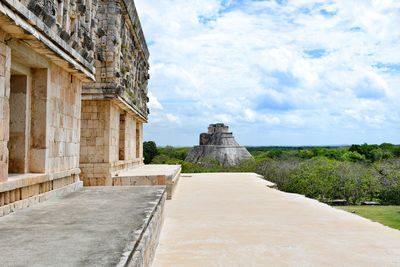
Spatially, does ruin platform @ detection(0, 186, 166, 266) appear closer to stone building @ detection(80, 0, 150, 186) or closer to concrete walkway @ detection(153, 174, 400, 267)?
concrete walkway @ detection(153, 174, 400, 267)

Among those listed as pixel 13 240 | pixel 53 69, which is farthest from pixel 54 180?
pixel 13 240

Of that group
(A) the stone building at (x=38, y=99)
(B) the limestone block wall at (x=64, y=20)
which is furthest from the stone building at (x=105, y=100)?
(A) the stone building at (x=38, y=99)

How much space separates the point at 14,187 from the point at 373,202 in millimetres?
17288

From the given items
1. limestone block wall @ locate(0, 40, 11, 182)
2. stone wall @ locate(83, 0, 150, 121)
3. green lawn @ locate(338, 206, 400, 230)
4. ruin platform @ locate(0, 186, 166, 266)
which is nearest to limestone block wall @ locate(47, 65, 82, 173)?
ruin platform @ locate(0, 186, 166, 266)

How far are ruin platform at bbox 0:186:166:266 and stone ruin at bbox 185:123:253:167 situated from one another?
2605 centimetres

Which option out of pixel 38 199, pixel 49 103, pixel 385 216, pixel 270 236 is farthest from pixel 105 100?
pixel 385 216

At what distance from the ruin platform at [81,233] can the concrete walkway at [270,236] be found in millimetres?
771

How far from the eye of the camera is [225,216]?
22.1 ft

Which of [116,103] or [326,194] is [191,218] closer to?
[116,103]

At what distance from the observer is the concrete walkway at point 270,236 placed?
4.07 meters

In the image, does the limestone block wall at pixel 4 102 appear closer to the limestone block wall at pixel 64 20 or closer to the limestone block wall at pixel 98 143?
the limestone block wall at pixel 64 20

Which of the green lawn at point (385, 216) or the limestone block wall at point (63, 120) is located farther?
the green lawn at point (385, 216)

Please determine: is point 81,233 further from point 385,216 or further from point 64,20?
point 385,216

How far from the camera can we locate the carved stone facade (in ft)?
12.4
